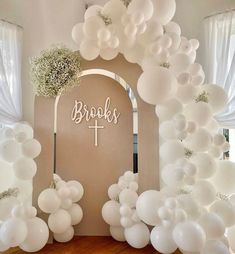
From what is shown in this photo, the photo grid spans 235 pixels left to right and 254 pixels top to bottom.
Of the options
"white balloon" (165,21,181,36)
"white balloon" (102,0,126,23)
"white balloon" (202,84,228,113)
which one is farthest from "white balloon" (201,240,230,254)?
"white balloon" (102,0,126,23)

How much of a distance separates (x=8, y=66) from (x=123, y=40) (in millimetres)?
1473

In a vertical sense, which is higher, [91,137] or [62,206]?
[91,137]

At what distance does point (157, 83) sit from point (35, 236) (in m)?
1.50

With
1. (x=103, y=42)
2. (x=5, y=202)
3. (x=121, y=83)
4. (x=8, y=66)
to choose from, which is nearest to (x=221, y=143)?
(x=121, y=83)

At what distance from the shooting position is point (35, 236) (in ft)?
6.60

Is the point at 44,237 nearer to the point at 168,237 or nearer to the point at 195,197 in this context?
the point at 168,237

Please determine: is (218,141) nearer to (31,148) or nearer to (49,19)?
(31,148)

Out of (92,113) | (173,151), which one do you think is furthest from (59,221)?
(173,151)

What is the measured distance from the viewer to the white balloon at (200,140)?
1.90 metres

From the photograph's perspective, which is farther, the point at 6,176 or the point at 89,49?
the point at 6,176

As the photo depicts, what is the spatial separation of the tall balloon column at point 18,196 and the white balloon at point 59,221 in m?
0.08

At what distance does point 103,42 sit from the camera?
1969mm

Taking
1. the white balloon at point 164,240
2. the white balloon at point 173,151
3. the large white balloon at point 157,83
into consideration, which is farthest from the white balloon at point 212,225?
the large white balloon at point 157,83

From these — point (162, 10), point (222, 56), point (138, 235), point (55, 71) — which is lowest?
point (138, 235)
